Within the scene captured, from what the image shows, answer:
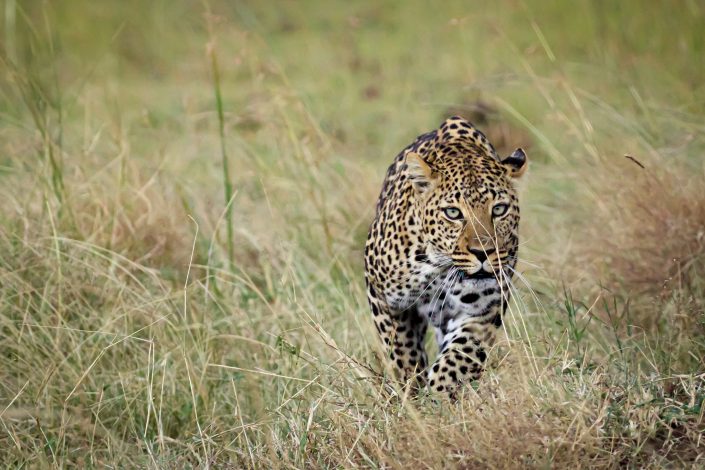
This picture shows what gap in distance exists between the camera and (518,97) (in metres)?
9.75

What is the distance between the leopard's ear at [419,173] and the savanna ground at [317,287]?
18.7 inches

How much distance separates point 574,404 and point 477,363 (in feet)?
3.14

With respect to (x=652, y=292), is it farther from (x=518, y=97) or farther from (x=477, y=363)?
(x=518, y=97)

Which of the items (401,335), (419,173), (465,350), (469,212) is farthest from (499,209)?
(401,335)

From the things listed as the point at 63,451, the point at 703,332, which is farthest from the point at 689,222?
the point at 63,451

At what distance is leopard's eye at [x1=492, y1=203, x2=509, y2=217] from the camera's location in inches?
172

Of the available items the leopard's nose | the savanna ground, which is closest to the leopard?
the leopard's nose

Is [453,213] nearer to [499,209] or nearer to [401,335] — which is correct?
[499,209]

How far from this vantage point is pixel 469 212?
14.1 feet

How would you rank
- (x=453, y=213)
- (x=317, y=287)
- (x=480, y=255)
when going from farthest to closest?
(x=317, y=287) → (x=453, y=213) → (x=480, y=255)

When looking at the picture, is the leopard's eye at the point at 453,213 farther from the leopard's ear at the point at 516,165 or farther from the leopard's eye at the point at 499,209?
the leopard's ear at the point at 516,165

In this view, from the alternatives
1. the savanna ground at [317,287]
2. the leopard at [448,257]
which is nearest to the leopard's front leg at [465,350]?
the leopard at [448,257]

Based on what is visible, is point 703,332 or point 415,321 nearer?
point 703,332

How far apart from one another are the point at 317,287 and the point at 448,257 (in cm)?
175
